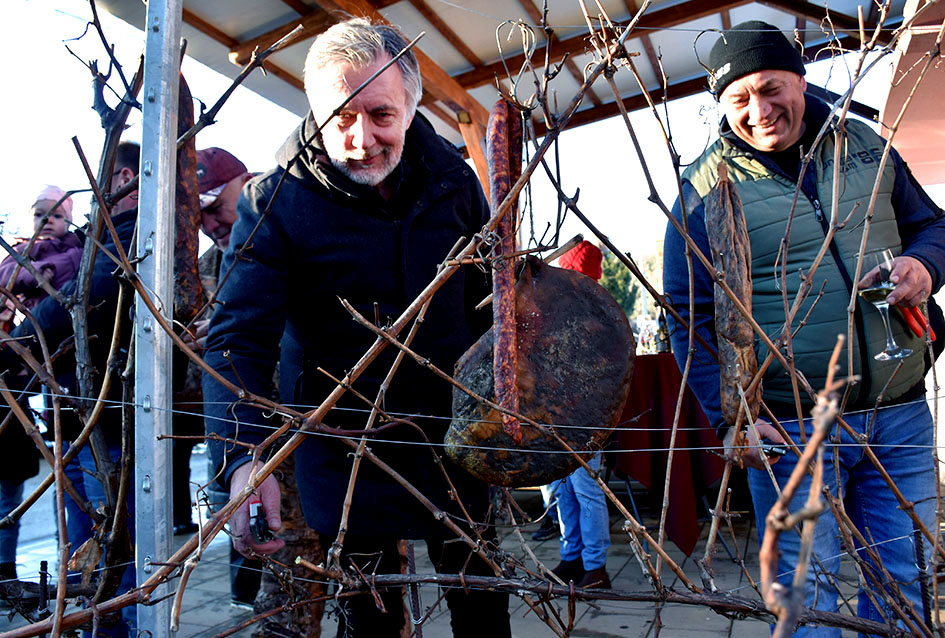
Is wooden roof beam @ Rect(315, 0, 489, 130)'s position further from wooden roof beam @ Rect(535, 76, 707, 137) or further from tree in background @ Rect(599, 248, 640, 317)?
Result: tree in background @ Rect(599, 248, 640, 317)

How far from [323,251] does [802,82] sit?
58.5 inches

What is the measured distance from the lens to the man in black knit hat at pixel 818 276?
1862mm

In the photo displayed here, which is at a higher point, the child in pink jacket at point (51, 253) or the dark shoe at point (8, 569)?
the child in pink jacket at point (51, 253)

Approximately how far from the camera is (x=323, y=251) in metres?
1.86

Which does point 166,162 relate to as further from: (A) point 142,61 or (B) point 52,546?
(B) point 52,546

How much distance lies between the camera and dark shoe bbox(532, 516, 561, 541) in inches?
200

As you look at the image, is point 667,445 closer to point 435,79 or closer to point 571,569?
point 571,569

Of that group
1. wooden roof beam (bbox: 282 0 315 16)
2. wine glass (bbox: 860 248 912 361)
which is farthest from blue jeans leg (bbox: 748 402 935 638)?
wooden roof beam (bbox: 282 0 315 16)

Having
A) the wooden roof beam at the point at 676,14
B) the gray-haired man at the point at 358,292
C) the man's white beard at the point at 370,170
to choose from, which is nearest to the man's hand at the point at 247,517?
the gray-haired man at the point at 358,292

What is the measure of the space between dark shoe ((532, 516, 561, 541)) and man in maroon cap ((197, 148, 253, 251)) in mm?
3110

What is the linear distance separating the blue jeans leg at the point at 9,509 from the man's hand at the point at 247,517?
3133 millimetres

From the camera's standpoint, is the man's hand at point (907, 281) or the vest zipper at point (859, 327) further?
the vest zipper at point (859, 327)

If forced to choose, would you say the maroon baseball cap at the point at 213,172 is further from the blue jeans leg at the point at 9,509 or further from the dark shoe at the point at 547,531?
the dark shoe at the point at 547,531

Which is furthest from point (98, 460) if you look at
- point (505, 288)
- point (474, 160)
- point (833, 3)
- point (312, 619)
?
point (833, 3)
